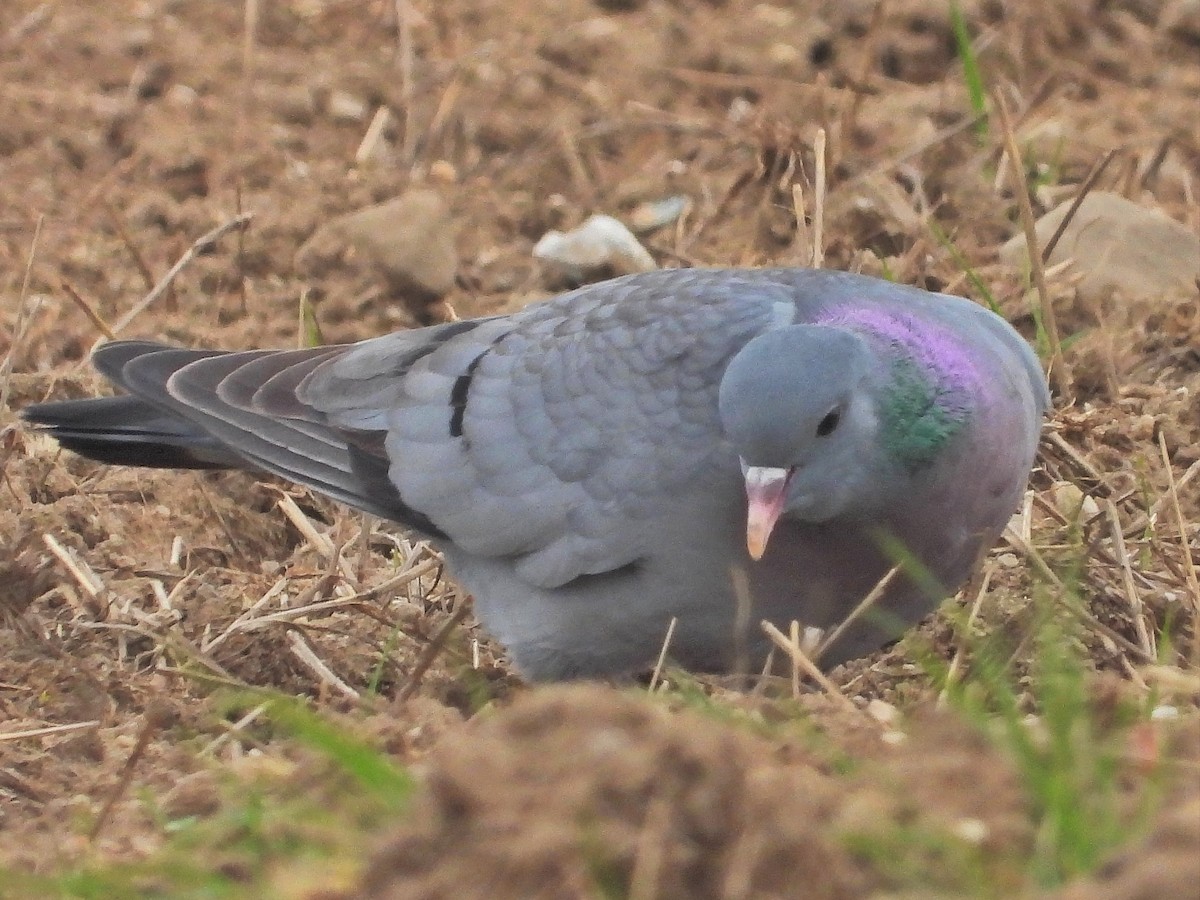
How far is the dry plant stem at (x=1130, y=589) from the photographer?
14.0ft

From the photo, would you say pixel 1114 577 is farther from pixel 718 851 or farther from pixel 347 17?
pixel 347 17

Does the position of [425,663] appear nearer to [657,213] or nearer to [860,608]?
[860,608]

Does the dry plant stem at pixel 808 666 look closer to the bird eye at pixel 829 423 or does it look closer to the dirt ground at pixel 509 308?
the dirt ground at pixel 509 308

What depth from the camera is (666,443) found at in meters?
4.06

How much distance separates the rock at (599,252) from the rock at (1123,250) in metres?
1.15

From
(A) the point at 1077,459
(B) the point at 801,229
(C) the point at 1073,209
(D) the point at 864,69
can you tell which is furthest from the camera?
(D) the point at 864,69

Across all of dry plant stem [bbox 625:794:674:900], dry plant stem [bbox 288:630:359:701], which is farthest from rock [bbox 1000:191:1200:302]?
dry plant stem [bbox 625:794:674:900]

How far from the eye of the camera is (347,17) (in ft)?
27.8

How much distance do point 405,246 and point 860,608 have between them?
3015mm

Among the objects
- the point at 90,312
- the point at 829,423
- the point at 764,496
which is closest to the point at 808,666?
the point at 764,496

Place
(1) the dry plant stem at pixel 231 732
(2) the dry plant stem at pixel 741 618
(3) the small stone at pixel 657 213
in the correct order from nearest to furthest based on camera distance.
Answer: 1. (1) the dry plant stem at pixel 231 732
2. (2) the dry plant stem at pixel 741 618
3. (3) the small stone at pixel 657 213

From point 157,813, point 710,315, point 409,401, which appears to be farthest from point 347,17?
point 157,813

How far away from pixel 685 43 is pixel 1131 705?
18.6 feet

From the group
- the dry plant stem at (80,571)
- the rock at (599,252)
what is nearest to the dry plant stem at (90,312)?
the dry plant stem at (80,571)
